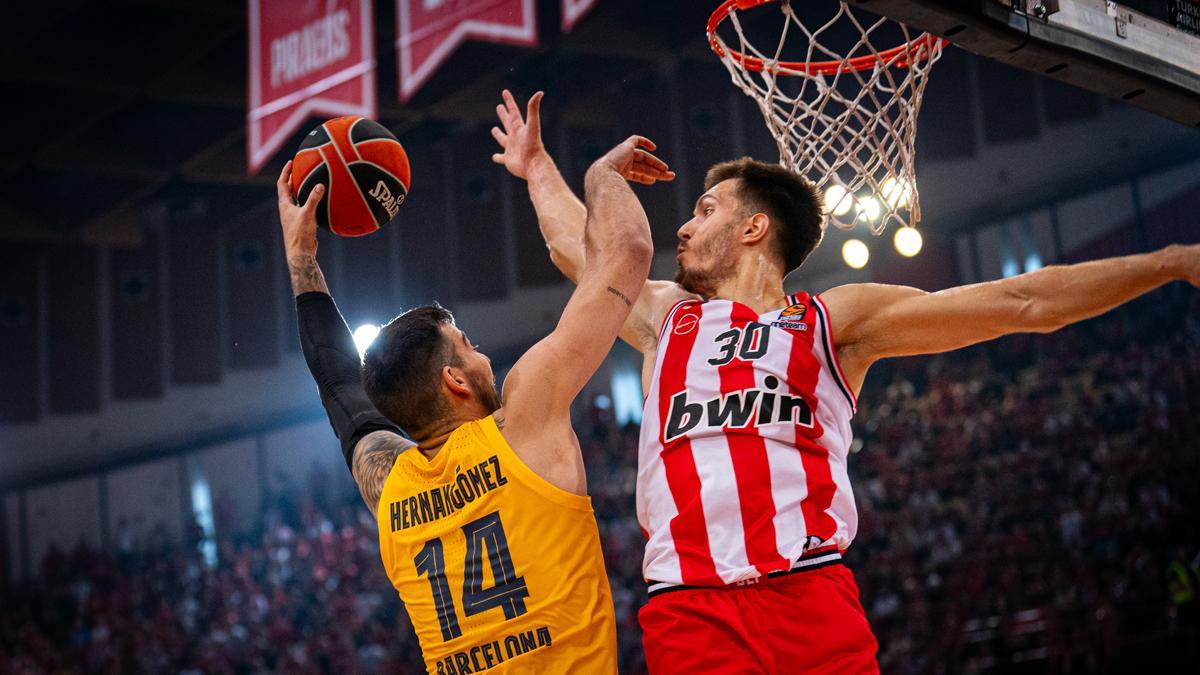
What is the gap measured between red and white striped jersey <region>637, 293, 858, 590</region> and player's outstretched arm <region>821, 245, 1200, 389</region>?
0.31 ft

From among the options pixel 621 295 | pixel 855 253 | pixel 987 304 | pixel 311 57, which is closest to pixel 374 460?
pixel 621 295

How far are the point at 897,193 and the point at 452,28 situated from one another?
23.8 ft

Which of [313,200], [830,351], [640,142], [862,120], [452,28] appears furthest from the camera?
[452,28]

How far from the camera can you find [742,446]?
2836mm

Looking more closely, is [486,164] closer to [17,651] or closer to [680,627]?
[17,651]

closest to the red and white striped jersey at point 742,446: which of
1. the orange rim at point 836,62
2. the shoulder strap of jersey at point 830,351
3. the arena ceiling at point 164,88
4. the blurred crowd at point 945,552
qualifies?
the shoulder strap of jersey at point 830,351

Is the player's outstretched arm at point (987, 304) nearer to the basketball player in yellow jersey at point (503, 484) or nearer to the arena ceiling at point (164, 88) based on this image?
the basketball player in yellow jersey at point (503, 484)

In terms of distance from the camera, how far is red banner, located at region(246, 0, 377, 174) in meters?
10.7

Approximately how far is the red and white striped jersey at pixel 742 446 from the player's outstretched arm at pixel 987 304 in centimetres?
10

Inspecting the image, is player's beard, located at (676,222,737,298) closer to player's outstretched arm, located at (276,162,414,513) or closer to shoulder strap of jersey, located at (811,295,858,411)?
shoulder strap of jersey, located at (811,295,858,411)

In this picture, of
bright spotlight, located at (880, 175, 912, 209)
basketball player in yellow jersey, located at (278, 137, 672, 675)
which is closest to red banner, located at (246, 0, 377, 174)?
bright spotlight, located at (880, 175, 912, 209)

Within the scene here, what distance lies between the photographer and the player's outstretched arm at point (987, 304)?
2.65 metres

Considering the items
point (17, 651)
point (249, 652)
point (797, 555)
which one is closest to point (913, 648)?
point (249, 652)

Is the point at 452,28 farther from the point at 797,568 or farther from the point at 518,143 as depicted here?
the point at 797,568
